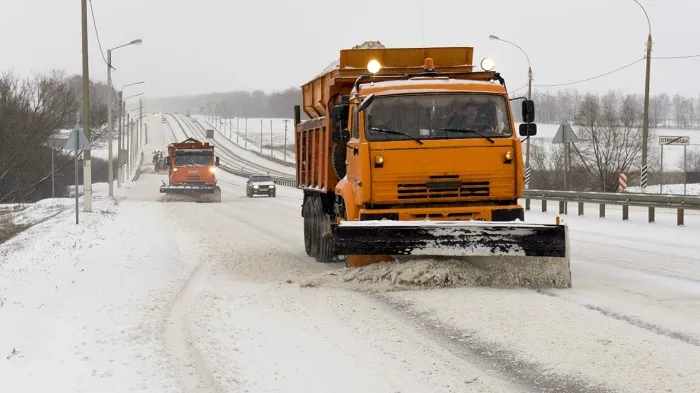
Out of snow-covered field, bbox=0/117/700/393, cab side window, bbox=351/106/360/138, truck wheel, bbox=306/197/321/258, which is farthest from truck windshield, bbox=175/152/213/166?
cab side window, bbox=351/106/360/138

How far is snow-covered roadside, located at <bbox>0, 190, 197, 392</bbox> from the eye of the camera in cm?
635

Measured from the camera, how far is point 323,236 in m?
14.2

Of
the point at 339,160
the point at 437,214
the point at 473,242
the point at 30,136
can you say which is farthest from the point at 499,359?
the point at 30,136

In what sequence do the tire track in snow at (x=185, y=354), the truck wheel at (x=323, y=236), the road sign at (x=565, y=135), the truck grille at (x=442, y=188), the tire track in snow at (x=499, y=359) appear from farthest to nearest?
1. the road sign at (x=565, y=135)
2. the truck wheel at (x=323, y=236)
3. the truck grille at (x=442, y=188)
4. the tire track in snow at (x=185, y=354)
5. the tire track in snow at (x=499, y=359)

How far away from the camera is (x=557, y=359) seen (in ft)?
21.2

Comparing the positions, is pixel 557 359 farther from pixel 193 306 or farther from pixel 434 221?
pixel 193 306

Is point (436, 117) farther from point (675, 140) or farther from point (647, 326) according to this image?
point (675, 140)

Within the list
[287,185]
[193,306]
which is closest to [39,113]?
[287,185]

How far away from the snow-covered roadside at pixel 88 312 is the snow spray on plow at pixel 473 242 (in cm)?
238

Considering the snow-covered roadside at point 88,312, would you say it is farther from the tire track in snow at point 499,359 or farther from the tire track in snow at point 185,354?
the tire track in snow at point 499,359

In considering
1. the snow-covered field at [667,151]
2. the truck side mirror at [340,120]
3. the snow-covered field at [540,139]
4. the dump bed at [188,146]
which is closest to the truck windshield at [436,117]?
the truck side mirror at [340,120]

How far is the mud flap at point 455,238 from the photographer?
995 centimetres

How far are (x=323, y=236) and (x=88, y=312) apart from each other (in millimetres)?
5530

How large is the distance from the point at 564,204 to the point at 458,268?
64.3 ft
